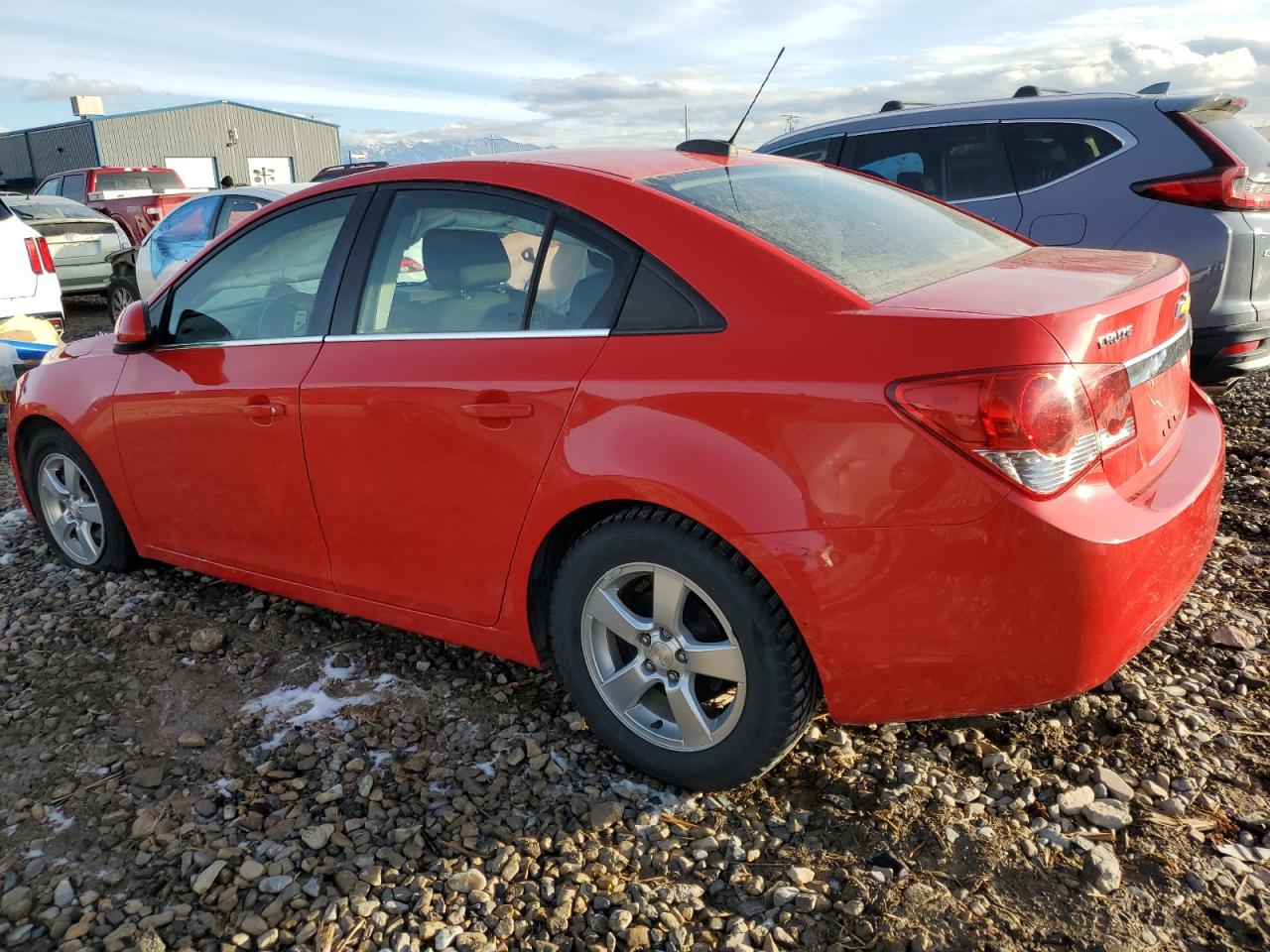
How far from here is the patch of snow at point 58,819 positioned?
2535mm

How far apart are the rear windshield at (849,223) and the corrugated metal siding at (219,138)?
39928 millimetres

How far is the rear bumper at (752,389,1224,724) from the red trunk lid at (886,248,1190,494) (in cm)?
18

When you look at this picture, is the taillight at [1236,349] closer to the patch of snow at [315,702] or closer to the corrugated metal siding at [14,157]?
the patch of snow at [315,702]

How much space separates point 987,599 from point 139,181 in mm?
18909

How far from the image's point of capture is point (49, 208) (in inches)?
481

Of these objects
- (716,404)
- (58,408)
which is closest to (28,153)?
(58,408)

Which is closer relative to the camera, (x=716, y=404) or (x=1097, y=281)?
(x=716, y=404)

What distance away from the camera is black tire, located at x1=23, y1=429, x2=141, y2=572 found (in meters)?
3.95

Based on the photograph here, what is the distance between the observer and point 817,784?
8.42 feet

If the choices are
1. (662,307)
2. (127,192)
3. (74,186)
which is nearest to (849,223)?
(662,307)

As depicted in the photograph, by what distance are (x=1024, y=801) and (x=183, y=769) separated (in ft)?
7.46

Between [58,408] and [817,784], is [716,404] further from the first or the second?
[58,408]

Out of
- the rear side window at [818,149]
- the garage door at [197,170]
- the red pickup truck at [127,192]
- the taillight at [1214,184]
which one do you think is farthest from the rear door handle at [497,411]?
the garage door at [197,170]

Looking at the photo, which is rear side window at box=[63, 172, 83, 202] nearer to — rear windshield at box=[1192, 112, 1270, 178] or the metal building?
rear windshield at box=[1192, 112, 1270, 178]
